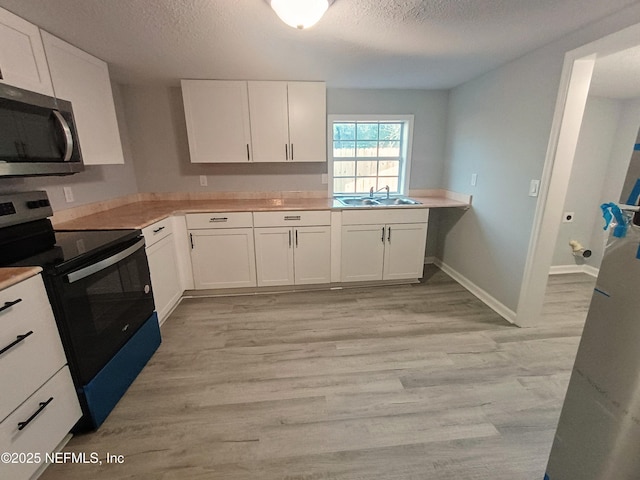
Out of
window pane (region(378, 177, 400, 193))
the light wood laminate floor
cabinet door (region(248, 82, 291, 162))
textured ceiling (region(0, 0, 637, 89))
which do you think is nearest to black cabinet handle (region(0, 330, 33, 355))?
the light wood laminate floor

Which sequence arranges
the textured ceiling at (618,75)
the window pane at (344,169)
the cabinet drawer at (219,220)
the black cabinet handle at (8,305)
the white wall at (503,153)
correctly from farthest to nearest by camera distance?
the window pane at (344,169)
the cabinet drawer at (219,220)
the white wall at (503,153)
the textured ceiling at (618,75)
the black cabinet handle at (8,305)

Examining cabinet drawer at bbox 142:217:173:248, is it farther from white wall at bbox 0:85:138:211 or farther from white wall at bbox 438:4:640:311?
white wall at bbox 438:4:640:311

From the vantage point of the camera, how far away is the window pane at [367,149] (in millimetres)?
3481

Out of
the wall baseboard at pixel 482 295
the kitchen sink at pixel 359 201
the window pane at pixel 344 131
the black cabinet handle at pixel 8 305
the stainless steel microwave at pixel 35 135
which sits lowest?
the wall baseboard at pixel 482 295

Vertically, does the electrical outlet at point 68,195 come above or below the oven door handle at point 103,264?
above

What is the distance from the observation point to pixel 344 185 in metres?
3.58

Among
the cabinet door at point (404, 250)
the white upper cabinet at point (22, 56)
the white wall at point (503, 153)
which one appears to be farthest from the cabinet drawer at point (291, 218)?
the white upper cabinet at point (22, 56)

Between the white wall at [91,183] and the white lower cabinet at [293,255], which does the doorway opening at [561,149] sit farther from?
the white wall at [91,183]

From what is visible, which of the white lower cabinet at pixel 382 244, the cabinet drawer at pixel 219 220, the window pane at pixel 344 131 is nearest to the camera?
the cabinet drawer at pixel 219 220

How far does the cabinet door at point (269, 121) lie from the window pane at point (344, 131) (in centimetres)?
71

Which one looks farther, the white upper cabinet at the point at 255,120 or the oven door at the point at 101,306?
the white upper cabinet at the point at 255,120

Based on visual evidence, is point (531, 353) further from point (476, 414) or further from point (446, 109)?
point (446, 109)

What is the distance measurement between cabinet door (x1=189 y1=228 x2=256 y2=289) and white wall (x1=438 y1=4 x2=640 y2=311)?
234 centimetres

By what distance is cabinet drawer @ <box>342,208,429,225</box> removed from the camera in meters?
2.95
